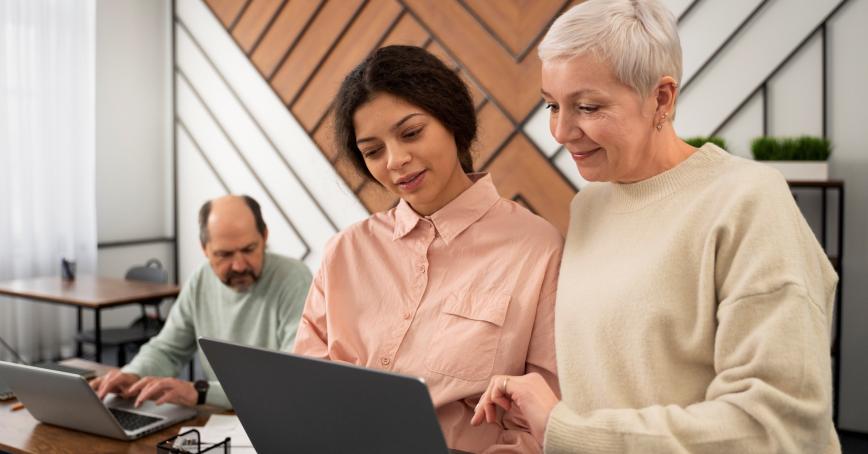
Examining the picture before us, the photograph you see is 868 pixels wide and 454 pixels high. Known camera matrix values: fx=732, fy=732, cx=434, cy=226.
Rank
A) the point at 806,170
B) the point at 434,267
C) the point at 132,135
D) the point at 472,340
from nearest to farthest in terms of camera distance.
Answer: the point at 472,340, the point at 434,267, the point at 806,170, the point at 132,135

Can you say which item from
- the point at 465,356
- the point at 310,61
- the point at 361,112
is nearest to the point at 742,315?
the point at 465,356

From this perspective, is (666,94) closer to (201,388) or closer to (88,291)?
(201,388)

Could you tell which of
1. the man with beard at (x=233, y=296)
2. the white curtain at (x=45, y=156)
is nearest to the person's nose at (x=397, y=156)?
the man with beard at (x=233, y=296)

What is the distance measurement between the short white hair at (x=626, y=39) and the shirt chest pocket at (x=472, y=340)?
475mm

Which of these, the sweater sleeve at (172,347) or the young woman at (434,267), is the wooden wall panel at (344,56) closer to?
the sweater sleeve at (172,347)

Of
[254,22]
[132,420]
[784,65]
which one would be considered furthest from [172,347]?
[254,22]

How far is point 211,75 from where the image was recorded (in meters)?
5.67

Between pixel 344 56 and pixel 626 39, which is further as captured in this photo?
pixel 344 56

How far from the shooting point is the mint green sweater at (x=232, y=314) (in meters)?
2.41

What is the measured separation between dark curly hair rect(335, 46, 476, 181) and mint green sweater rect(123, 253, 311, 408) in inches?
41.4

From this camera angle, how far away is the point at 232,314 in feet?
8.13

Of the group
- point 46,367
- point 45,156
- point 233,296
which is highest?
point 45,156

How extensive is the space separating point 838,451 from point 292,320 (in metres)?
1.72

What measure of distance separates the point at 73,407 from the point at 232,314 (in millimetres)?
840
